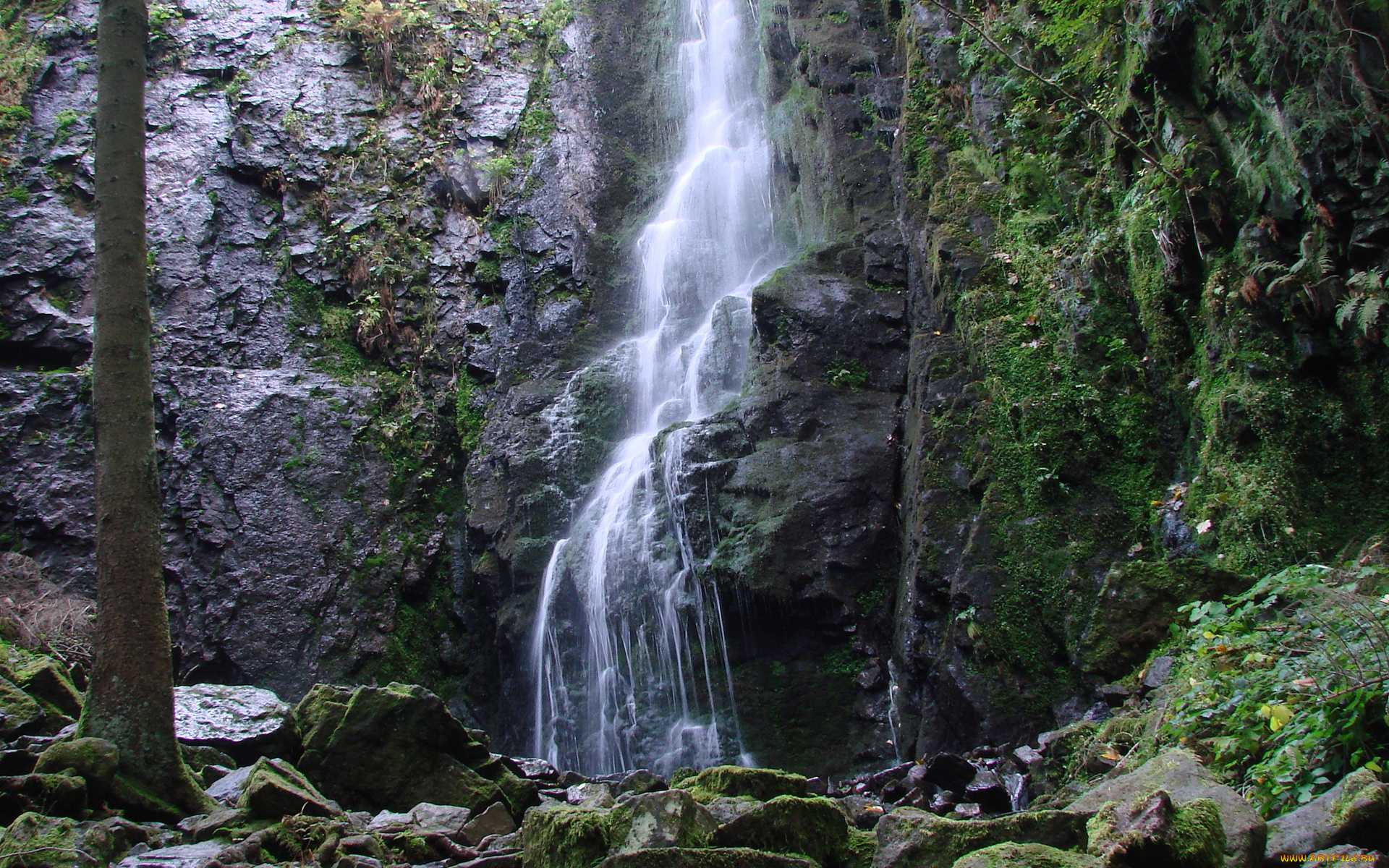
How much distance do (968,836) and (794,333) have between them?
8499 mm

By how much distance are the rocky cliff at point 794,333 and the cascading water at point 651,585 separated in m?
0.39

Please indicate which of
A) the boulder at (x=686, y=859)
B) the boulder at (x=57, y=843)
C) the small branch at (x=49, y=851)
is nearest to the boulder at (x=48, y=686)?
the boulder at (x=57, y=843)

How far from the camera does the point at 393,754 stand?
552 centimetres

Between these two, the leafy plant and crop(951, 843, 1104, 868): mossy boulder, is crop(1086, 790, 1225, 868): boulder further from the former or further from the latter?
the leafy plant

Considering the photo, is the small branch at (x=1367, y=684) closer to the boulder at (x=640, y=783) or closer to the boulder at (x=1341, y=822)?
the boulder at (x=1341, y=822)

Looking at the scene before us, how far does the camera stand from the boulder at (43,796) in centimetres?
390

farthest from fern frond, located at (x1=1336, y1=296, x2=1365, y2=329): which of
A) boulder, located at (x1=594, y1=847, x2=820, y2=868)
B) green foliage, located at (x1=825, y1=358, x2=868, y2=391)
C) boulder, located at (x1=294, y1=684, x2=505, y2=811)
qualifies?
boulder, located at (x1=294, y1=684, x2=505, y2=811)

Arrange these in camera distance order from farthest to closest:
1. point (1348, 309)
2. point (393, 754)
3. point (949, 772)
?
point (949, 772) < point (393, 754) < point (1348, 309)

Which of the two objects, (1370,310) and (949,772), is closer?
(1370,310)

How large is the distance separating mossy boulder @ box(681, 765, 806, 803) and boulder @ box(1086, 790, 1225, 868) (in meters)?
1.71

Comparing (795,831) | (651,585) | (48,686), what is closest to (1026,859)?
(795,831)

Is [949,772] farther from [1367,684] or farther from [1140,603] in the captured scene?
[1367,684]

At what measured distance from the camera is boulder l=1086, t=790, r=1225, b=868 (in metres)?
2.52

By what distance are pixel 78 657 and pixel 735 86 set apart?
1534 centimetres
